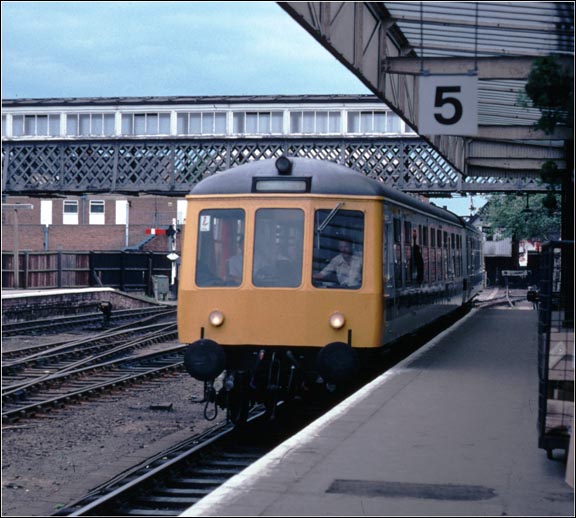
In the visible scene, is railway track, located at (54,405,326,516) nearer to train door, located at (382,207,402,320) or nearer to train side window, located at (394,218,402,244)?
train door, located at (382,207,402,320)

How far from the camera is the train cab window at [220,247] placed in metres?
12.3

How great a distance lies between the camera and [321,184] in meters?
12.3

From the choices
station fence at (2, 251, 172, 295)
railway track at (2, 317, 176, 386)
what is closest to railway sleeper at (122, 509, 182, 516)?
railway track at (2, 317, 176, 386)

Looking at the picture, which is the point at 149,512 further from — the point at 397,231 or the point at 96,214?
the point at 96,214

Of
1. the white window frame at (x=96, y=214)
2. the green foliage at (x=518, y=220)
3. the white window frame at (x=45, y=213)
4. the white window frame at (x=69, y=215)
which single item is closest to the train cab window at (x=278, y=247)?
the green foliage at (x=518, y=220)

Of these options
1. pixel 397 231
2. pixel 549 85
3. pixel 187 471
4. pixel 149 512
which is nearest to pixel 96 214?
pixel 397 231

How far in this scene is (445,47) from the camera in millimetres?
14969

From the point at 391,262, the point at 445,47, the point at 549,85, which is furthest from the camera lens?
the point at 445,47

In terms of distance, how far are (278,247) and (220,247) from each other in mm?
664

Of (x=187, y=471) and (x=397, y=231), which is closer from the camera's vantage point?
(x=187, y=471)

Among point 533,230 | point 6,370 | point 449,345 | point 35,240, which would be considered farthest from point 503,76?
point 35,240

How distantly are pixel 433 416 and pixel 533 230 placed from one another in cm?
4557

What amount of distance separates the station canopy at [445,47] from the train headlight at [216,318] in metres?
3.01

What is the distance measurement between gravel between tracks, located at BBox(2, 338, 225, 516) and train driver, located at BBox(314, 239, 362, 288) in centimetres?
255
